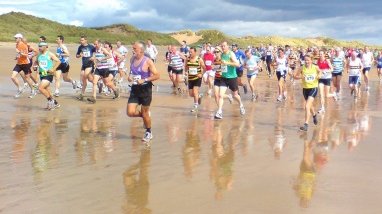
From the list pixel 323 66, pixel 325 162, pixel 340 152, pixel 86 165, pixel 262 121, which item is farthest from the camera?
pixel 323 66

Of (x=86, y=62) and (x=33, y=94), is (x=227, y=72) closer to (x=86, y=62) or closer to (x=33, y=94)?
(x=86, y=62)

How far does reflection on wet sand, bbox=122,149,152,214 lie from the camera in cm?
542

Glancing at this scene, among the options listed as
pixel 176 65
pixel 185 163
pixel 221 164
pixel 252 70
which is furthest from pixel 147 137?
pixel 176 65

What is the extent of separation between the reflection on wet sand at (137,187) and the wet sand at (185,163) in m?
0.01

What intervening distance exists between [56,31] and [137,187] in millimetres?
56187

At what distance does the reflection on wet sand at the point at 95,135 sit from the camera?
25.9 feet

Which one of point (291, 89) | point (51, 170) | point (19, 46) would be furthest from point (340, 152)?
point (291, 89)

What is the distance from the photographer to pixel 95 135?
9547 millimetres

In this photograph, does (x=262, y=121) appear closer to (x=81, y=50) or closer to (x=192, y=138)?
(x=192, y=138)

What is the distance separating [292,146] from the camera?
912 centimetres

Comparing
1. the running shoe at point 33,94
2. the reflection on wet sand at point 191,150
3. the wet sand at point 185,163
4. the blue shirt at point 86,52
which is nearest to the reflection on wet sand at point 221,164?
the wet sand at point 185,163

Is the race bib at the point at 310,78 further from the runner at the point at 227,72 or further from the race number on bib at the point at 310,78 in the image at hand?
Answer: the runner at the point at 227,72

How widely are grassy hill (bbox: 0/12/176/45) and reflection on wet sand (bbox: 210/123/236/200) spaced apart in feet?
145

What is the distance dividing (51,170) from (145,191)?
149 centimetres
